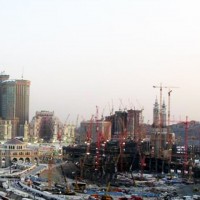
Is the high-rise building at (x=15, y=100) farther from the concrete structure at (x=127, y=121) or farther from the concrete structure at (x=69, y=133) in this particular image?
the concrete structure at (x=127, y=121)

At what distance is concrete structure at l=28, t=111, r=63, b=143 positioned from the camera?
59.5 metres

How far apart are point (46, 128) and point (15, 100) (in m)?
5.18

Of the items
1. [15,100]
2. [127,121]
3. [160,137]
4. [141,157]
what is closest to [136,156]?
[141,157]

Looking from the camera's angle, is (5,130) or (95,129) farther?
(95,129)

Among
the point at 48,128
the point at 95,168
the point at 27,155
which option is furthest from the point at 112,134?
the point at 95,168

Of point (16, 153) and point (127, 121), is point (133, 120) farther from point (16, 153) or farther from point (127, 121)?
point (16, 153)

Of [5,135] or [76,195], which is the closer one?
[76,195]

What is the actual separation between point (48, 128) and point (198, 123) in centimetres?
1681

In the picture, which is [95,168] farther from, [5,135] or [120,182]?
[5,135]

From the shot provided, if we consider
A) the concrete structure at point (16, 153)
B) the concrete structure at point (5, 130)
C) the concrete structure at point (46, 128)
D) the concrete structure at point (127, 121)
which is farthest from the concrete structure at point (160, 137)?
the concrete structure at point (46, 128)

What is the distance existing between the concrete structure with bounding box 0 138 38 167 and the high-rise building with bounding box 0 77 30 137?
2463 cm

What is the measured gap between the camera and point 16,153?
122ft

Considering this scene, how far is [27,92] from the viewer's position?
65812 millimetres

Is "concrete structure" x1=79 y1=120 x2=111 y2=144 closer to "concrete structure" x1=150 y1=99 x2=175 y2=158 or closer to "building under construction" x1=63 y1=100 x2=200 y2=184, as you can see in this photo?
"building under construction" x1=63 y1=100 x2=200 y2=184
